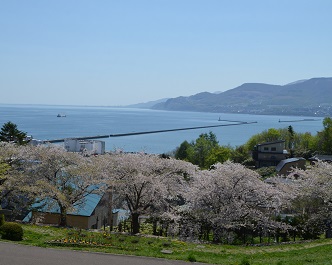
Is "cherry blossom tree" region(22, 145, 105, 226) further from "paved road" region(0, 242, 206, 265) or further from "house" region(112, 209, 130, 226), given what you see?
"paved road" region(0, 242, 206, 265)

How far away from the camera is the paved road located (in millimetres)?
9820

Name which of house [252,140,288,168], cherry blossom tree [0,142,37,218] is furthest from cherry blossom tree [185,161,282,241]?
house [252,140,288,168]

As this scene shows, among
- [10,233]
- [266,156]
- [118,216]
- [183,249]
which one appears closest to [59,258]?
[10,233]

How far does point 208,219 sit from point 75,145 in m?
46.3

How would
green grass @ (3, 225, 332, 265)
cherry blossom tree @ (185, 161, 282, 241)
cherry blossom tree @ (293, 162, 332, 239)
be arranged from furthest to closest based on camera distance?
1. cherry blossom tree @ (293, 162, 332, 239)
2. cherry blossom tree @ (185, 161, 282, 241)
3. green grass @ (3, 225, 332, 265)

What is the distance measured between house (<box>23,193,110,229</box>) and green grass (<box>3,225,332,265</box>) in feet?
17.3

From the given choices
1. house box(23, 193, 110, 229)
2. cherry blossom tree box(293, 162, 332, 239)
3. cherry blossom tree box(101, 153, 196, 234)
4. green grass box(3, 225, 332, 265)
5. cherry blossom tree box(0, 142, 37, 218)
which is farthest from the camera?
house box(23, 193, 110, 229)

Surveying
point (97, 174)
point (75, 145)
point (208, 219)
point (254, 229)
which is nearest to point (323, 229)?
point (254, 229)

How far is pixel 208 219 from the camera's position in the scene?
1731cm

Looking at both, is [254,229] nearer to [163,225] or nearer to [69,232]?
[163,225]

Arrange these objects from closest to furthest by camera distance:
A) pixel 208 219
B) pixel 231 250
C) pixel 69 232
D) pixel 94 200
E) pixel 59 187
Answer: pixel 231 250 → pixel 69 232 → pixel 208 219 → pixel 59 187 → pixel 94 200

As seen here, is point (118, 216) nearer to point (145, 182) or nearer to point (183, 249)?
point (145, 182)

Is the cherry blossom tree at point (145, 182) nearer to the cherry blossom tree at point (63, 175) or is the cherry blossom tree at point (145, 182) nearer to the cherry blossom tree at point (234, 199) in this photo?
the cherry blossom tree at point (63, 175)

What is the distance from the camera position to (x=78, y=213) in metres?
20.9
